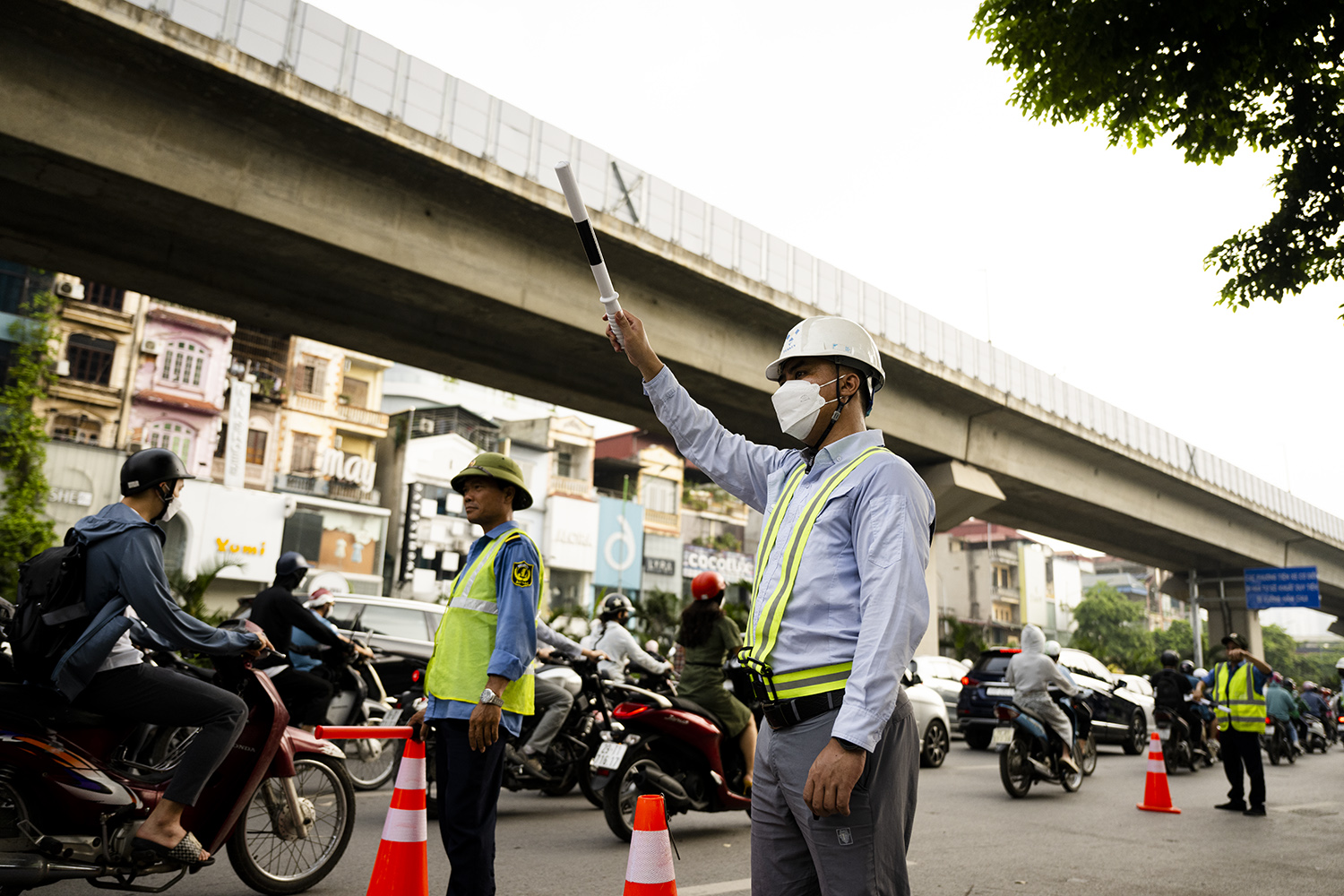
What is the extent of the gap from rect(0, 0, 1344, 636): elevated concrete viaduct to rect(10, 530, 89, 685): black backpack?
7841mm

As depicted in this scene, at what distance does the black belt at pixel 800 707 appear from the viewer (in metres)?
2.23

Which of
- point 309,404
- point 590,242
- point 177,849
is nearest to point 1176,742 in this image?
point 177,849

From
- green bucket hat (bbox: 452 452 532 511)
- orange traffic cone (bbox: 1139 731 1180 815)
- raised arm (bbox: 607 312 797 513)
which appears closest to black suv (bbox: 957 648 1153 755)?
orange traffic cone (bbox: 1139 731 1180 815)

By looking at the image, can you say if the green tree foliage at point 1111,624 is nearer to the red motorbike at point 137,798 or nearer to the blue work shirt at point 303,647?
the blue work shirt at point 303,647

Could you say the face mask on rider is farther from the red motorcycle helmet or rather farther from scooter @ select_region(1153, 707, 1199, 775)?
scooter @ select_region(1153, 707, 1199, 775)

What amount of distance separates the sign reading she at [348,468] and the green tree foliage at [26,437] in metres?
9.09

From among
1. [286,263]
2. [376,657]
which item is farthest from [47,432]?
[376,657]

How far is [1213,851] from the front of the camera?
24.4 ft

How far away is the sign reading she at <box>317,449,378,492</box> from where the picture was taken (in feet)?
120

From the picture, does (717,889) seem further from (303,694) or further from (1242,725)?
(1242,725)

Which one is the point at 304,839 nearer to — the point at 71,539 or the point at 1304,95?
the point at 71,539

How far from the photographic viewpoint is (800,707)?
2.27m

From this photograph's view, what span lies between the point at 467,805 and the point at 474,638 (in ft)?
1.94

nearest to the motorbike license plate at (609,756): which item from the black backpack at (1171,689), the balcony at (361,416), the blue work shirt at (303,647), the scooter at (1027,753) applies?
the blue work shirt at (303,647)
